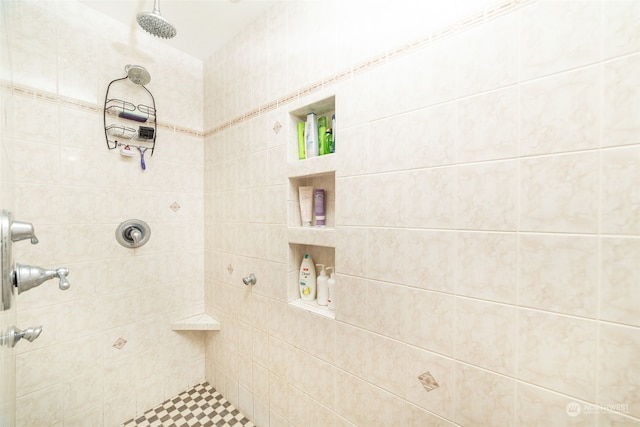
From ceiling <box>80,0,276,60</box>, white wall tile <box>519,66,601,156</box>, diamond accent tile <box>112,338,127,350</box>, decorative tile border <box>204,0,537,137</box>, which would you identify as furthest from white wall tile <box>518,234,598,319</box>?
diamond accent tile <box>112,338,127,350</box>

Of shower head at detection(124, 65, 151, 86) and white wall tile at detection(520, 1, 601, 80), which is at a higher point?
shower head at detection(124, 65, 151, 86)

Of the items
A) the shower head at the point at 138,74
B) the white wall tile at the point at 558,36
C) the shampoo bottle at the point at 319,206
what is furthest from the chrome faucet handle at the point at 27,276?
the white wall tile at the point at 558,36

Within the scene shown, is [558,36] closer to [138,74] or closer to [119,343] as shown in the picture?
[138,74]

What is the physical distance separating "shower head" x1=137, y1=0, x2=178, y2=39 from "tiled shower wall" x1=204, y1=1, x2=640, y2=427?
Result: 21.5 inches

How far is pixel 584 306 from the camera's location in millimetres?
546

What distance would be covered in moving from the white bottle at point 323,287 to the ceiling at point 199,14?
1.47m

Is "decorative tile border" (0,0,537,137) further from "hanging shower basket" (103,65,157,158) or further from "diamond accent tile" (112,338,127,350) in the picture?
"diamond accent tile" (112,338,127,350)

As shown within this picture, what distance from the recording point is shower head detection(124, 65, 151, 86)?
135 centimetres

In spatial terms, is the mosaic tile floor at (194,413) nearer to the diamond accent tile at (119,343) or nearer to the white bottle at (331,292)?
the diamond accent tile at (119,343)

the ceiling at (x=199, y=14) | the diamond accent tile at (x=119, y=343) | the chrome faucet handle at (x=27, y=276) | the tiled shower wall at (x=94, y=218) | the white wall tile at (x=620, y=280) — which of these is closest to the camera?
the white wall tile at (x=620, y=280)

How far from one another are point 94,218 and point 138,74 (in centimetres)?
87

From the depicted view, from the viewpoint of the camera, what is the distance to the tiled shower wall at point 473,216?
525 mm

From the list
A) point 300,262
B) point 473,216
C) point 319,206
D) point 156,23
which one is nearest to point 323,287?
point 300,262

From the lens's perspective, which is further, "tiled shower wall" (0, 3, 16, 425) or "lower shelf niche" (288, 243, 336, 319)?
"lower shelf niche" (288, 243, 336, 319)
